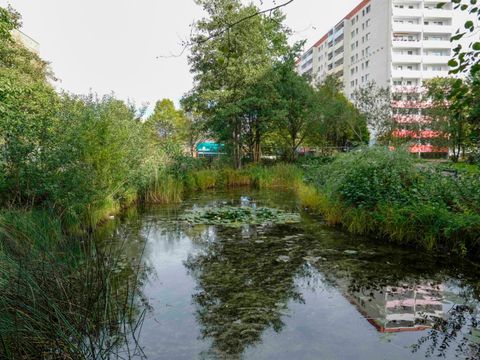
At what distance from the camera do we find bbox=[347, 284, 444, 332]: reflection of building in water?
399cm

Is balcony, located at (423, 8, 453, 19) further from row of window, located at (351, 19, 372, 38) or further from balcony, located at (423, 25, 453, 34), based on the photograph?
row of window, located at (351, 19, 372, 38)

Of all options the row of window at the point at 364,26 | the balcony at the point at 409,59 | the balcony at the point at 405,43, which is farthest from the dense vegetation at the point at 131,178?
the row of window at the point at 364,26

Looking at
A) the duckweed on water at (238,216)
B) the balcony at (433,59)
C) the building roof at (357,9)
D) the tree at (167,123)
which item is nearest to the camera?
the duckweed on water at (238,216)

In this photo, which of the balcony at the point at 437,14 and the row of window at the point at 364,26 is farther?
the row of window at the point at 364,26

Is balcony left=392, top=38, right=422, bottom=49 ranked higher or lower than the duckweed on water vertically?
higher

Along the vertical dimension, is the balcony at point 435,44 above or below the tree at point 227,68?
above

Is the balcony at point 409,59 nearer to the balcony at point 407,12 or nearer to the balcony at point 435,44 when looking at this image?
the balcony at point 435,44

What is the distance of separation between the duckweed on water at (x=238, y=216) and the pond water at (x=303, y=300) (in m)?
1.64

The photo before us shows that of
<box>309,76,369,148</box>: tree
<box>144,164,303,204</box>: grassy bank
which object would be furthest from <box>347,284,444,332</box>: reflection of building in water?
<box>309,76,369,148</box>: tree

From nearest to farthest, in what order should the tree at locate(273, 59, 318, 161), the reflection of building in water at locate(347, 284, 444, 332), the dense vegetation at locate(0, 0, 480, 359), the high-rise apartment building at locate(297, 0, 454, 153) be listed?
the dense vegetation at locate(0, 0, 480, 359), the reflection of building in water at locate(347, 284, 444, 332), the tree at locate(273, 59, 318, 161), the high-rise apartment building at locate(297, 0, 454, 153)

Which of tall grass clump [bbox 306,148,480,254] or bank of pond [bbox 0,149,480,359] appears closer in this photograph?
bank of pond [bbox 0,149,480,359]

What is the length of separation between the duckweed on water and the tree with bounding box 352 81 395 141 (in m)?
15.2

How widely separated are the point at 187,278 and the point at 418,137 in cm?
2160

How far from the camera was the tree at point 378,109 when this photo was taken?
23719 millimetres
